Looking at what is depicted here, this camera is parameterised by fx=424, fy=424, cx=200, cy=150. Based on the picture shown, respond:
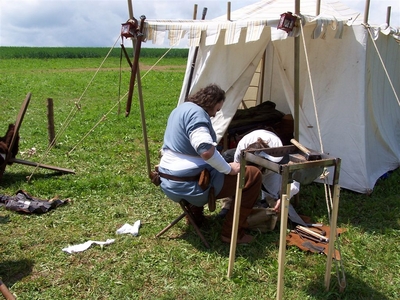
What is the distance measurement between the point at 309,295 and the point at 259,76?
4871 millimetres

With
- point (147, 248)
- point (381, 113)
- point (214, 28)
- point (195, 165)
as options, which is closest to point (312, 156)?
point (195, 165)

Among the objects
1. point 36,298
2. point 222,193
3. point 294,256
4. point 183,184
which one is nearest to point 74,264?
point 36,298

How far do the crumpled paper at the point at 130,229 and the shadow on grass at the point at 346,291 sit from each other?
5.58 ft

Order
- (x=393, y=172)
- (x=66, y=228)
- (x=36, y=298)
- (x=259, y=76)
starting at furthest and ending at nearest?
(x=259, y=76)
(x=393, y=172)
(x=66, y=228)
(x=36, y=298)

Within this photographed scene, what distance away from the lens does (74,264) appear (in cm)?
359

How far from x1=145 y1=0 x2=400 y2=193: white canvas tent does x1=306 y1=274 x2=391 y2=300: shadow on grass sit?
185 centimetres

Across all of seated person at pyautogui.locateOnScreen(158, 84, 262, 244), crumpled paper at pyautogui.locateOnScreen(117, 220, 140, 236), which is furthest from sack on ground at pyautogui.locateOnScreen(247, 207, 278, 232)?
crumpled paper at pyautogui.locateOnScreen(117, 220, 140, 236)

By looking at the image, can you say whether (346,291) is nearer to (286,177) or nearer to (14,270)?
(286,177)

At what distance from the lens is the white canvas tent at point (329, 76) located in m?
4.73

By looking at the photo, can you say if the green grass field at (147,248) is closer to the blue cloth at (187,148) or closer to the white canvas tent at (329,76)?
the white canvas tent at (329,76)

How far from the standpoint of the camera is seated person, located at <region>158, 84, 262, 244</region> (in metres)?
3.49

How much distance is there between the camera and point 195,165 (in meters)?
3.56

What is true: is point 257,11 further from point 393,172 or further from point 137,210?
point 137,210

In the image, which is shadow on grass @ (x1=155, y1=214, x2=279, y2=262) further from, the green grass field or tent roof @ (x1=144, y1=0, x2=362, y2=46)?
tent roof @ (x1=144, y1=0, x2=362, y2=46)
